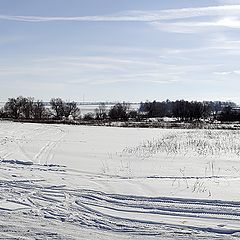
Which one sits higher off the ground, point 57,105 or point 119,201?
point 57,105

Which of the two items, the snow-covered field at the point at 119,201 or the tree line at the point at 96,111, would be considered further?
the tree line at the point at 96,111

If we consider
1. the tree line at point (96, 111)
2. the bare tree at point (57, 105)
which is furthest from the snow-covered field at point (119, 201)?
the bare tree at point (57, 105)

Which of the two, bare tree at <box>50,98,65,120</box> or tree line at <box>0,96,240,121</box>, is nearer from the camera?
tree line at <box>0,96,240,121</box>

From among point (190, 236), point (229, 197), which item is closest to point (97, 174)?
point (229, 197)

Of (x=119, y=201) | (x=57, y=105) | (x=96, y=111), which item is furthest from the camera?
(x=57, y=105)

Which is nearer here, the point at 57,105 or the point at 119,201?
the point at 119,201

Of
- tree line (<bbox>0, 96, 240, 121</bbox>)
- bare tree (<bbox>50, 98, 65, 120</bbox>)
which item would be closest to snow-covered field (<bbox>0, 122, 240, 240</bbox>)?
tree line (<bbox>0, 96, 240, 121</bbox>)

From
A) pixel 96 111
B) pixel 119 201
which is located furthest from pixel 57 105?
pixel 119 201

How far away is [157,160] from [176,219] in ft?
30.0

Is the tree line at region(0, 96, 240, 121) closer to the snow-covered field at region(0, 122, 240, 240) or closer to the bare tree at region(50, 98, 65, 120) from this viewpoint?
the bare tree at region(50, 98, 65, 120)

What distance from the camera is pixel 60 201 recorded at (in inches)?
323

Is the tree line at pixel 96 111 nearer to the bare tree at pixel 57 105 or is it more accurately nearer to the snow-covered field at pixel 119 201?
the bare tree at pixel 57 105

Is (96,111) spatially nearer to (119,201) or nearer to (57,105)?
(57,105)

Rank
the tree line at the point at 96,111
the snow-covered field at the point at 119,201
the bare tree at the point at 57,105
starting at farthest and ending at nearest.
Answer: the bare tree at the point at 57,105 → the tree line at the point at 96,111 → the snow-covered field at the point at 119,201
